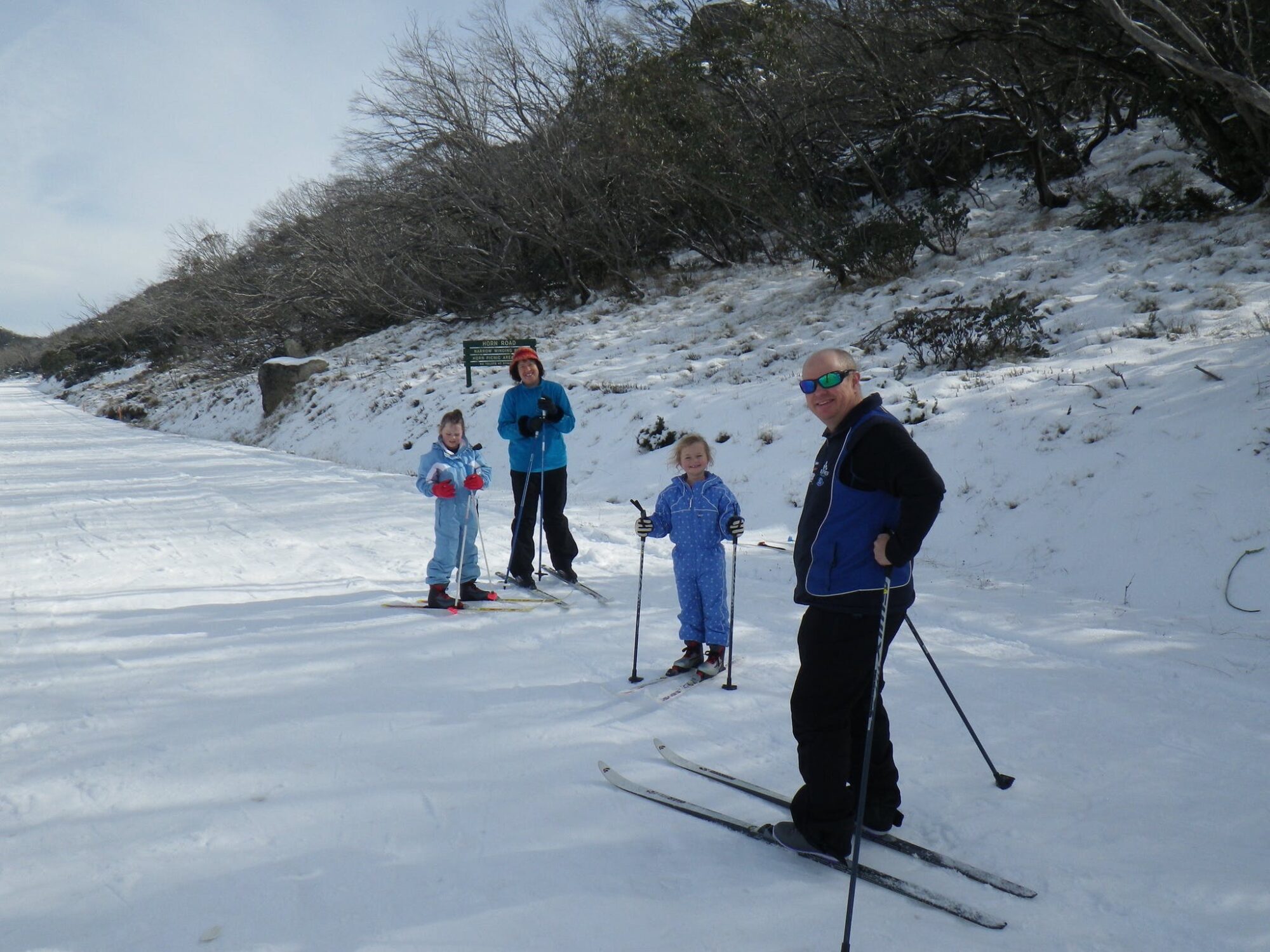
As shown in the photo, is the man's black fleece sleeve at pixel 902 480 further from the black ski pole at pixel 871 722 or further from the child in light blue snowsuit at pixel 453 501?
the child in light blue snowsuit at pixel 453 501

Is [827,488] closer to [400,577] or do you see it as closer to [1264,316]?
[400,577]

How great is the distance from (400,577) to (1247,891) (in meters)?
5.73

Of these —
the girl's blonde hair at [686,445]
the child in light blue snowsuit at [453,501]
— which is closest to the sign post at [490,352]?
the child in light blue snowsuit at [453,501]

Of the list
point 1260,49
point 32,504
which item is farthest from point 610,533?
point 1260,49

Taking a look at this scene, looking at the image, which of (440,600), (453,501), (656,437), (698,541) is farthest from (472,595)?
(656,437)

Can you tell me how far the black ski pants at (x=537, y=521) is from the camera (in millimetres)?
6383

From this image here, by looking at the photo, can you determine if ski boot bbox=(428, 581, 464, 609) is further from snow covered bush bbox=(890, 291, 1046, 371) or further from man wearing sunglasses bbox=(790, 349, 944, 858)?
snow covered bush bbox=(890, 291, 1046, 371)

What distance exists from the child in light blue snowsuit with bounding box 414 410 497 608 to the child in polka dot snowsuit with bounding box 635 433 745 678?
1701mm

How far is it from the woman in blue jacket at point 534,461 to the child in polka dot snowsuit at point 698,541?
1911 mm

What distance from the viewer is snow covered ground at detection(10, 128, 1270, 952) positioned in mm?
2533

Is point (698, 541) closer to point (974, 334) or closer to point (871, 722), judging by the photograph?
point (871, 722)

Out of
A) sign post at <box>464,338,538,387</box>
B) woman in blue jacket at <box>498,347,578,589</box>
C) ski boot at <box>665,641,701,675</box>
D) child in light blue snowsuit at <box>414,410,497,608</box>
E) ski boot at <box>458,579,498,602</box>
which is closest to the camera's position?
ski boot at <box>665,641,701,675</box>

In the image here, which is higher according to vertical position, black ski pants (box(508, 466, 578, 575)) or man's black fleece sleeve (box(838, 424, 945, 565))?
man's black fleece sleeve (box(838, 424, 945, 565))

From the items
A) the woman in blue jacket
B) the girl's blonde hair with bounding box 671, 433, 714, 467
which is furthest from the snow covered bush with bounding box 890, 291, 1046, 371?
the girl's blonde hair with bounding box 671, 433, 714, 467
